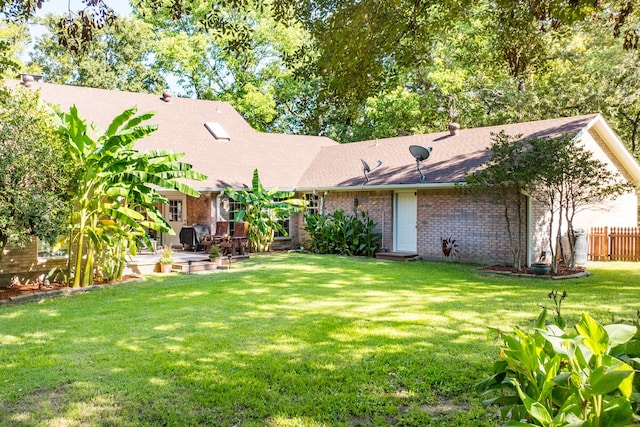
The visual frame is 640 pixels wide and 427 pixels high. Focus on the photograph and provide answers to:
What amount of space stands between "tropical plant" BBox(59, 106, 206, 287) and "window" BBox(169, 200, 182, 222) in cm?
794

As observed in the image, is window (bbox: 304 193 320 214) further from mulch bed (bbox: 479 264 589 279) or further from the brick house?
mulch bed (bbox: 479 264 589 279)

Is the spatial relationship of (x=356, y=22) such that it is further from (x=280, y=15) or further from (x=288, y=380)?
(x=288, y=380)

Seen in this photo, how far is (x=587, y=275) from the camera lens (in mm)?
13273

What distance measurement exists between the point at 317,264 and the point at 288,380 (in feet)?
35.0

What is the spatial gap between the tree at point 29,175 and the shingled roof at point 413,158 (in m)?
10.6

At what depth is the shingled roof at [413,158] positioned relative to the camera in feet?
54.2

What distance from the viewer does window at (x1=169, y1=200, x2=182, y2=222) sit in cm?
2058

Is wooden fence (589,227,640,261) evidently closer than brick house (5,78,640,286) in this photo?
No

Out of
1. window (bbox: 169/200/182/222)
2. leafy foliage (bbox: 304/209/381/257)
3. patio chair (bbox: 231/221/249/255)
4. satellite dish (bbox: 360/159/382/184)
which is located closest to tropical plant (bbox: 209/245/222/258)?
patio chair (bbox: 231/221/249/255)

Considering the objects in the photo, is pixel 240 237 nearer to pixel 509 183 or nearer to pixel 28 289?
pixel 28 289

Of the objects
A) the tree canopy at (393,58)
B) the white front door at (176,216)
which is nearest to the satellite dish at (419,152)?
the tree canopy at (393,58)

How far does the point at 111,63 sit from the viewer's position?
116ft

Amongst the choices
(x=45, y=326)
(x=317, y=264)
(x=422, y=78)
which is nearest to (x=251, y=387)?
(x=45, y=326)

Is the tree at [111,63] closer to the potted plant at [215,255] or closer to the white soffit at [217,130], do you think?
the white soffit at [217,130]
